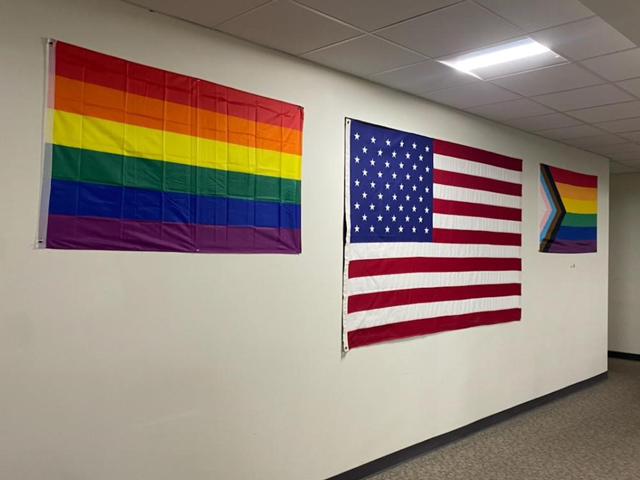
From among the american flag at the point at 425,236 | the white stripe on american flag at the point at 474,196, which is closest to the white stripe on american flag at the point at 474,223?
the american flag at the point at 425,236

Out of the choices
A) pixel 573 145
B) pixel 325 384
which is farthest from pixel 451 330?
pixel 573 145

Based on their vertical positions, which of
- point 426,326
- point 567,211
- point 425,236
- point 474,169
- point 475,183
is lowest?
point 426,326

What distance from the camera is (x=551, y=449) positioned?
471cm

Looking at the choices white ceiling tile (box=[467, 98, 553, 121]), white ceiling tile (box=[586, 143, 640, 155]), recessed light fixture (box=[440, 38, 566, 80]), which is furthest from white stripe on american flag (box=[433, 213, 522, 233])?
white ceiling tile (box=[586, 143, 640, 155])

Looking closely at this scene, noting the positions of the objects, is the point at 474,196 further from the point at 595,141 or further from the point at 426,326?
the point at 595,141

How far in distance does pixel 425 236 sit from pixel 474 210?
2.49ft

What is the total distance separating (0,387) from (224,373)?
3.79ft

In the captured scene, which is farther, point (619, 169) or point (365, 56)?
point (619, 169)

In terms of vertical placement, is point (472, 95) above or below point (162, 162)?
above

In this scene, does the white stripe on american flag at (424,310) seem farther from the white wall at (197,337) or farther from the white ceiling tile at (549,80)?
the white ceiling tile at (549,80)

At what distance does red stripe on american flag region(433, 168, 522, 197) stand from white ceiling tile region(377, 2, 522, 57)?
1420 mm

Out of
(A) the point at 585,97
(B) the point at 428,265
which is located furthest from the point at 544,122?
(B) the point at 428,265

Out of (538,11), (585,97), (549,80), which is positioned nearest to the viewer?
(538,11)

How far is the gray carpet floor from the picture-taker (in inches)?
164
